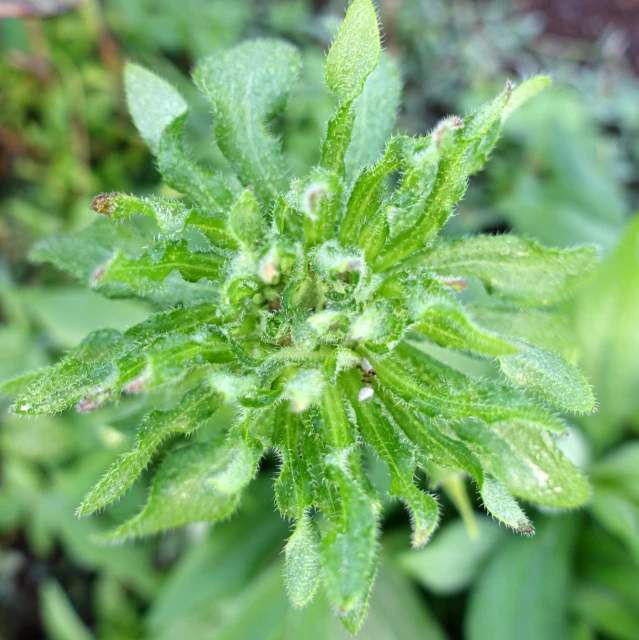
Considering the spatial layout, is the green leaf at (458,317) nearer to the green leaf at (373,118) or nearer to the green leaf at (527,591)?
the green leaf at (373,118)

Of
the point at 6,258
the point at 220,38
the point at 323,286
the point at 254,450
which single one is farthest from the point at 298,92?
the point at 254,450

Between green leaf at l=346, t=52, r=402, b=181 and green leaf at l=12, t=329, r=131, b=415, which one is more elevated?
green leaf at l=346, t=52, r=402, b=181

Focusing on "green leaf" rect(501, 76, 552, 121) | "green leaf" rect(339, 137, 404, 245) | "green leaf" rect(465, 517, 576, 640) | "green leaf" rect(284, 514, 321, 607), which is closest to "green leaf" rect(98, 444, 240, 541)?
"green leaf" rect(284, 514, 321, 607)

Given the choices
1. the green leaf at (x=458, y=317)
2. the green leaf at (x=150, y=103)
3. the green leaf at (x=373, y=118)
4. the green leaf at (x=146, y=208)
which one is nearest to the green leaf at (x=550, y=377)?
the green leaf at (x=458, y=317)

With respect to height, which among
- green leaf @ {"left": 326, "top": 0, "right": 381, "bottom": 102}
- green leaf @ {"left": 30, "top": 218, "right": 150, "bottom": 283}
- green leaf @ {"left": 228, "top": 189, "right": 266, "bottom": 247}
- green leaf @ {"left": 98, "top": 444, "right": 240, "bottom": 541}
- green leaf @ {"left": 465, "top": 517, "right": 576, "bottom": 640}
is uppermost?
green leaf @ {"left": 326, "top": 0, "right": 381, "bottom": 102}

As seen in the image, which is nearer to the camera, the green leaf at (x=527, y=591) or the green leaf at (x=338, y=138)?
the green leaf at (x=338, y=138)

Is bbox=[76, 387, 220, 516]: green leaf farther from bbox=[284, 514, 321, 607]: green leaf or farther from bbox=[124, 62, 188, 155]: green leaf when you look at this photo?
bbox=[124, 62, 188, 155]: green leaf

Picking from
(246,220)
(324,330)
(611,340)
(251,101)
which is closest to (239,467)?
(324,330)
